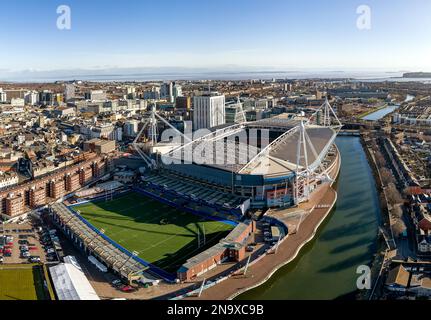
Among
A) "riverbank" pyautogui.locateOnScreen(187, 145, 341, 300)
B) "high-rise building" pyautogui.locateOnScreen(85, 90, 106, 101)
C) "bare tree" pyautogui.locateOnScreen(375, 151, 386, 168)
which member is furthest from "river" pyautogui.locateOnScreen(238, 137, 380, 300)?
"high-rise building" pyautogui.locateOnScreen(85, 90, 106, 101)

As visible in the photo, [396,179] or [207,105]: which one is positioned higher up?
[207,105]

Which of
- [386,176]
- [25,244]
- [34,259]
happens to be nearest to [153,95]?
[386,176]

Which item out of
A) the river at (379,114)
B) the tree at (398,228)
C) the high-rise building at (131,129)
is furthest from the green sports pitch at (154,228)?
the river at (379,114)

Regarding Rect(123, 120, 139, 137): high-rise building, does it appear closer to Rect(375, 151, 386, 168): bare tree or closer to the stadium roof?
the stadium roof

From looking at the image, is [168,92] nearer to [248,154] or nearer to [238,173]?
[248,154]
